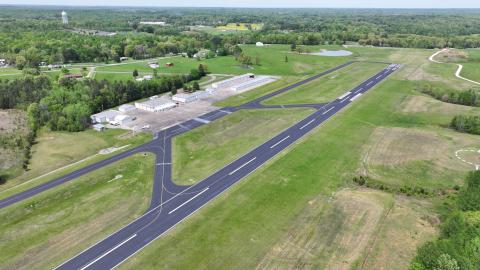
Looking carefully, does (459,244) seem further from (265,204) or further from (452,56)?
(452,56)

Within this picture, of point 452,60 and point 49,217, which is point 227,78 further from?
point 452,60

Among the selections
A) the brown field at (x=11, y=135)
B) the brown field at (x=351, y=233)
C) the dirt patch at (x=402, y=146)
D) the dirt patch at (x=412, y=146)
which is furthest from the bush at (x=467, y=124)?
the brown field at (x=11, y=135)

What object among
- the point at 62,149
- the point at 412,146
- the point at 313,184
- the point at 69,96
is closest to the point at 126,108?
the point at 69,96

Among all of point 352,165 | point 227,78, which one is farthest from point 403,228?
point 227,78

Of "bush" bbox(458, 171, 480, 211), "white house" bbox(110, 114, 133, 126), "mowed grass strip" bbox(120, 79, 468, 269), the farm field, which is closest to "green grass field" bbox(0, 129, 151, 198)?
"white house" bbox(110, 114, 133, 126)

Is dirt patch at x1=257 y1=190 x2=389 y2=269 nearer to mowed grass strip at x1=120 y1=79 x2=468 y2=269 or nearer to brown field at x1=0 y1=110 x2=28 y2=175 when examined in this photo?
mowed grass strip at x1=120 y1=79 x2=468 y2=269

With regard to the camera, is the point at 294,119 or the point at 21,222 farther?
the point at 294,119

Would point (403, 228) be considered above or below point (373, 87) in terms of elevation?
below
